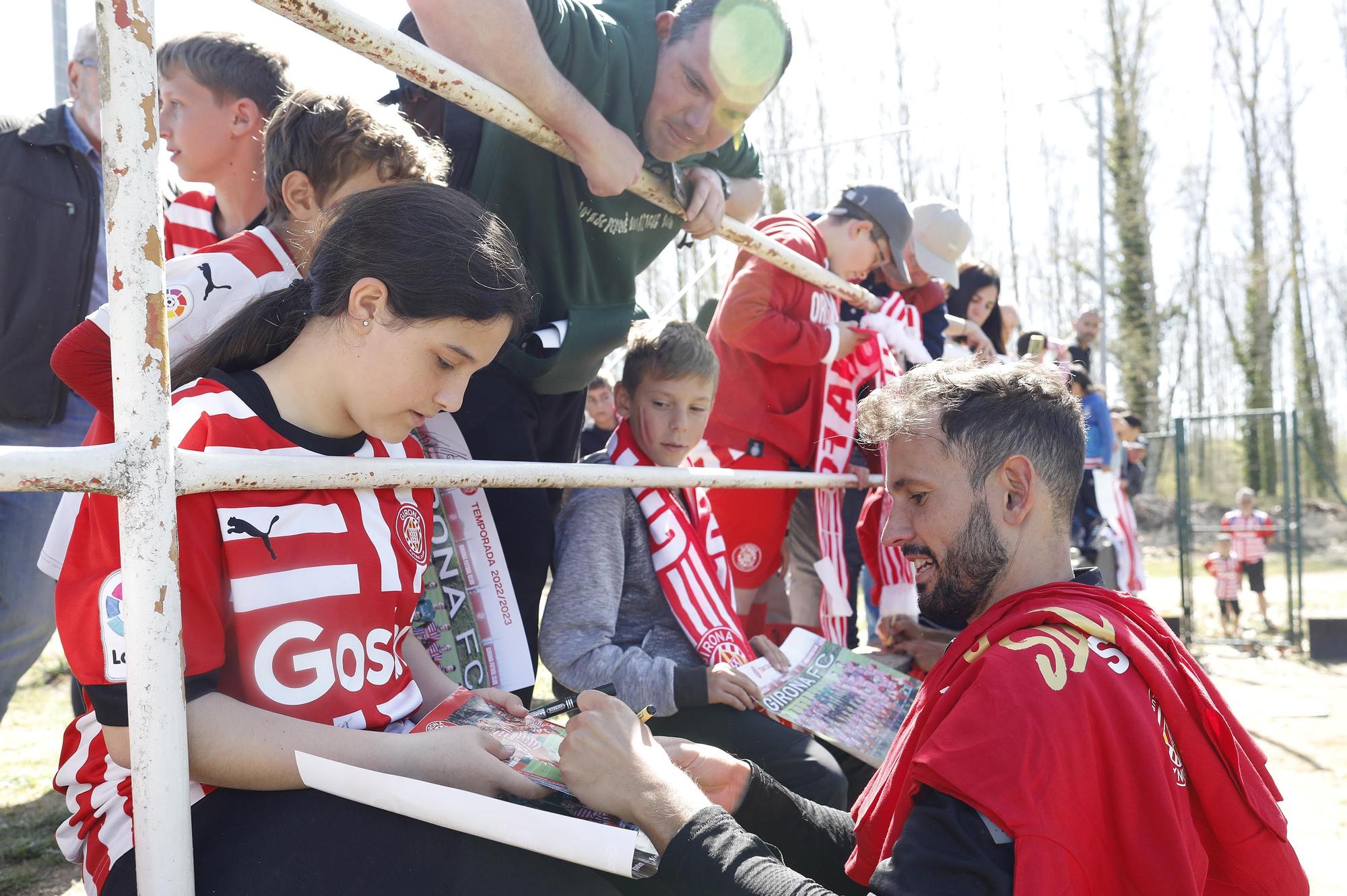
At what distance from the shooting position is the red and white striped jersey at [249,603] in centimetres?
116

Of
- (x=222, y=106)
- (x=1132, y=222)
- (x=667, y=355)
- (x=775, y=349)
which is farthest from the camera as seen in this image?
(x=1132, y=222)

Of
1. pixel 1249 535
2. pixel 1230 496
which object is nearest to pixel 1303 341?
pixel 1230 496

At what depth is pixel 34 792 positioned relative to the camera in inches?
137

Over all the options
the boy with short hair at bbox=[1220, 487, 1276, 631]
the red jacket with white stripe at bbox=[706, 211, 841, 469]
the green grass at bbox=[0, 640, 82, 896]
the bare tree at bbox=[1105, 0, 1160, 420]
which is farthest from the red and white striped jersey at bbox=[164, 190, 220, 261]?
the bare tree at bbox=[1105, 0, 1160, 420]

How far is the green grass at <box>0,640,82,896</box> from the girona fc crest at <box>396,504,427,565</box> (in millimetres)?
1779

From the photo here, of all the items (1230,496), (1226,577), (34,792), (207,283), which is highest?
(207,283)

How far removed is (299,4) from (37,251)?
172 centimetres

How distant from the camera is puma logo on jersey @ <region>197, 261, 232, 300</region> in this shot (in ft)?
5.45

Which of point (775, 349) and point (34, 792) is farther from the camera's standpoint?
point (34, 792)

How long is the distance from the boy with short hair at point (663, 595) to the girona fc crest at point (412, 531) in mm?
645

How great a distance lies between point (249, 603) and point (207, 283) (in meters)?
0.63

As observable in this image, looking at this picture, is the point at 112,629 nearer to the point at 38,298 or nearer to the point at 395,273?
the point at 395,273

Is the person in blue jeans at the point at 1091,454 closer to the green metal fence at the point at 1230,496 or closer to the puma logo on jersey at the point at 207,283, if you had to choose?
the green metal fence at the point at 1230,496

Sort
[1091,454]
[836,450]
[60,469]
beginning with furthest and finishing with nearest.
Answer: [1091,454], [836,450], [60,469]
